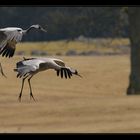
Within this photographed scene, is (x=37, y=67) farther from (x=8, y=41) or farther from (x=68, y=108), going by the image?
(x=68, y=108)

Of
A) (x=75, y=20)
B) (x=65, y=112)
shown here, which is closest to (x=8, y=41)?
(x=65, y=112)

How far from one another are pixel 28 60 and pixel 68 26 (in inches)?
1171

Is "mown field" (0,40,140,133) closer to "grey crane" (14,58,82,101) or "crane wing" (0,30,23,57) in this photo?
"grey crane" (14,58,82,101)

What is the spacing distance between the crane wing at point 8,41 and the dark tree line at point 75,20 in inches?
264

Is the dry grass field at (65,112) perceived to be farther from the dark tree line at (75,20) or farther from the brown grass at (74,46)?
the brown grass at (74,46)

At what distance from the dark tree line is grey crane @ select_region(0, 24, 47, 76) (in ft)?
22.1

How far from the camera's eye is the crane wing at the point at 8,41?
7.45 metres

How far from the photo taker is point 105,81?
32062mm

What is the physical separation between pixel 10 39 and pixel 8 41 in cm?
13

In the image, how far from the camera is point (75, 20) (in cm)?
3575

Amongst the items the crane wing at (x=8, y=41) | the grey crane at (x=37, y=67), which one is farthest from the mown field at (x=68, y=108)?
the crane wing at (x=8, y=41)

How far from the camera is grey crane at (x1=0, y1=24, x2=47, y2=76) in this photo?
7453 millimetres
